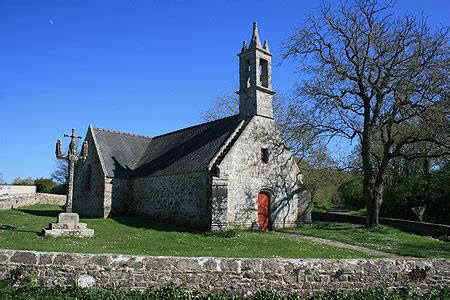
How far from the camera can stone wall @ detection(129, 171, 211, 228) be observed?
774 inches

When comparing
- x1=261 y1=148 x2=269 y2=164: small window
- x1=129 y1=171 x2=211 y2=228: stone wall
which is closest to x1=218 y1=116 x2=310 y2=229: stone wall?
x1=261 y1=148 x2=269 y2=164: small window

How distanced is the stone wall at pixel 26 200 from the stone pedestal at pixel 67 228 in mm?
16051

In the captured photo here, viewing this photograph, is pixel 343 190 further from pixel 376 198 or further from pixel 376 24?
pixel 376 24

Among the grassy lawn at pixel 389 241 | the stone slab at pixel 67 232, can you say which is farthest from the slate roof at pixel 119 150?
the grassy lawn at pixel 389 241

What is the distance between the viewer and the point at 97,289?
7.18 m

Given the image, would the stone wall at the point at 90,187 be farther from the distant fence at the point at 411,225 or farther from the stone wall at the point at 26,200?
the distant fence at the point at 411,225

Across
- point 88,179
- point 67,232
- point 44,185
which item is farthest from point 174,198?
point 44,185

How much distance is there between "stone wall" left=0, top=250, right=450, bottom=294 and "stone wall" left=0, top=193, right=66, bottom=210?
25574 millimetres

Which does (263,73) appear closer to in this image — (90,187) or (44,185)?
(90,187)

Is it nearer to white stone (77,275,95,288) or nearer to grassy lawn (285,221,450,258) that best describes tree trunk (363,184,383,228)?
grassy lawn (285,221,450,258)

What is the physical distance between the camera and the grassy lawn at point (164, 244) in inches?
473

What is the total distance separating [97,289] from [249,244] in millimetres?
8584

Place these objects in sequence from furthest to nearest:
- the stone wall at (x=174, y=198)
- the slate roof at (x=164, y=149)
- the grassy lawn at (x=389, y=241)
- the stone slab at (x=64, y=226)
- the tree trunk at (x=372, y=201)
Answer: the slate roof at (x=164, y=149)
the tree trunk at (x=372, y=201)
the stone wall at (x=174, y=198)
the stone slab at (x=64, y=226)
the grassy lawn at (x=389, y=241)

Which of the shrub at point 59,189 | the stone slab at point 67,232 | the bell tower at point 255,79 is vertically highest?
the bell tower at point 255,79
